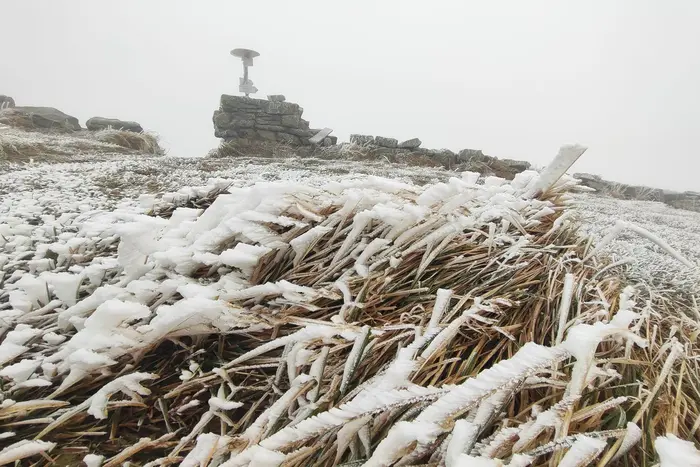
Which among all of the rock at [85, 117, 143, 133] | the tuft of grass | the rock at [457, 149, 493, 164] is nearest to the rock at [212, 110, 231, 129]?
the tuft of grass

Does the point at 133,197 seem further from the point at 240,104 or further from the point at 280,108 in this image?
the point at 240,104

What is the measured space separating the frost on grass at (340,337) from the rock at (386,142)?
21.6ft

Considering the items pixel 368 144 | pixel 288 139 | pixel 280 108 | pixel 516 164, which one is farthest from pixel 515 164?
pixel 280 108

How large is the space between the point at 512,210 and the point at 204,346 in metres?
0.70

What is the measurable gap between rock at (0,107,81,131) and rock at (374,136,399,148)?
→ 6364 mm

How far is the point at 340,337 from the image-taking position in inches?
24.5

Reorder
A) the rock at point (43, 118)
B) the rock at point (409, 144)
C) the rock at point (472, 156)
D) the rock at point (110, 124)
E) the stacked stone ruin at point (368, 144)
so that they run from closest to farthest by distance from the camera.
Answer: the stacked stone ruin at point (368, 144) → the rock at point (472, 156) → the rock at point (409, 144) → the rock at point (43, 118) → the rock at point (110, 124)

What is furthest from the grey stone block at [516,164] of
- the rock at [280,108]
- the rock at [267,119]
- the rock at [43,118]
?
the rock at [43,118]

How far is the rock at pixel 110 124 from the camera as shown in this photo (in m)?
8.88

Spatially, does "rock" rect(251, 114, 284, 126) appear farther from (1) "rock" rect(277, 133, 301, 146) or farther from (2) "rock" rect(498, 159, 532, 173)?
(2) "rock" rect(498, 159, 532, 173)

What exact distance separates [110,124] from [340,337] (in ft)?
34.6

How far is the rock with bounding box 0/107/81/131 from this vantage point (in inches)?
309

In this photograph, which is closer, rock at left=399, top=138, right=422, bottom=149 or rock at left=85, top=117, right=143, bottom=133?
rock at left=399, top=138, right=422, bottom=149

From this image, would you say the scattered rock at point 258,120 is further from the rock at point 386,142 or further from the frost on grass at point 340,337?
the frost on grass at point 340,337
